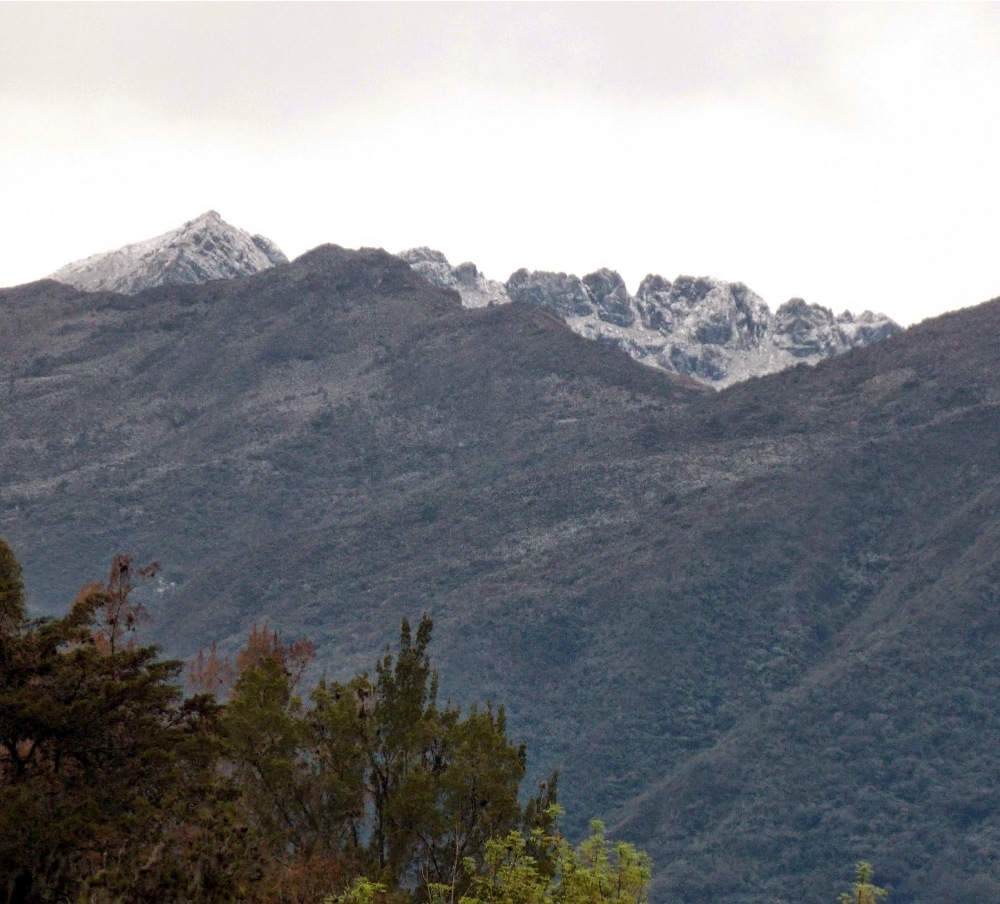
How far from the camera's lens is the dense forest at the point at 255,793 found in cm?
3008

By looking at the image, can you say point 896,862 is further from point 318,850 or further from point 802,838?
point 318,850

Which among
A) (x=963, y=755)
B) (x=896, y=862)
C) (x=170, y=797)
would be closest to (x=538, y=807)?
(x=170, y=797)

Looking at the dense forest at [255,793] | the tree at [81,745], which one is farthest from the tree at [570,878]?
the tree at [81,745]

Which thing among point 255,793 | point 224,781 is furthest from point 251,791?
point 224,781

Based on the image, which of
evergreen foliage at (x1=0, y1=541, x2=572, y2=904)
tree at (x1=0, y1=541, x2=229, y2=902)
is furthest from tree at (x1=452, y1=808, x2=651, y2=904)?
tree at (x1=0, y1=541, x2=229, y2=902)

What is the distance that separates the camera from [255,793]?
4625 centimetres

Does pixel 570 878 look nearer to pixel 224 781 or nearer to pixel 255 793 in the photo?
pixel 224 781

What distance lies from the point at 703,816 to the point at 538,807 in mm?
147207

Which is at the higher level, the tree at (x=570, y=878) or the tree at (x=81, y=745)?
the tree at (x=81, y=745)

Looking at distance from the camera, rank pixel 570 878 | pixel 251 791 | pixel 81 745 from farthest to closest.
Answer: pixel 251 791, pixel 81 745, pixel 570 878

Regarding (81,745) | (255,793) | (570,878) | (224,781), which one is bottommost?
(255,793)

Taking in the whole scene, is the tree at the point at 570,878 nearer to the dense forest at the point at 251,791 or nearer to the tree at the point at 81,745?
the dense forest at the point at 251,791

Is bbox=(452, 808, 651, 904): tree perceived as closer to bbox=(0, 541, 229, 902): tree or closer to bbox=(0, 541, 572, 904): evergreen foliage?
bbox=(0, 541, 572, 904): evergreen foliage

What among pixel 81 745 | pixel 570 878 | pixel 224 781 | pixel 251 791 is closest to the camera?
pixel 570 878
